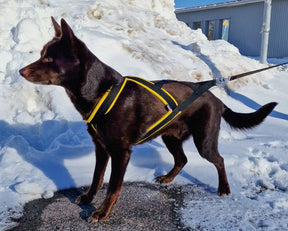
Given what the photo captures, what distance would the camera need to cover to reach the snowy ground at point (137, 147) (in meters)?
2.50

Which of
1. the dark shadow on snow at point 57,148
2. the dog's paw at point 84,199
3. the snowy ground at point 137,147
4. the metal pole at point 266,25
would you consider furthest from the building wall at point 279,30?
the dog's paw at point 84,199

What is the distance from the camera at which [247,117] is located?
278cm

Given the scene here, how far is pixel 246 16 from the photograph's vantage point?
18062mm

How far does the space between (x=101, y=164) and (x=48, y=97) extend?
2.44 metres

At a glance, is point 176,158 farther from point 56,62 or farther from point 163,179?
point 56,62

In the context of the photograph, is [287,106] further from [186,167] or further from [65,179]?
[65,179]

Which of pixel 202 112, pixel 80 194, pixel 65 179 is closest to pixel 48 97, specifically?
pixel 65 179

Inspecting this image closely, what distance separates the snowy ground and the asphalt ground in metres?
0.11

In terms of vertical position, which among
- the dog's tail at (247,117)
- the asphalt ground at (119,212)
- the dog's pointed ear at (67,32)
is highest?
the dog's pointed ear at (67,32)

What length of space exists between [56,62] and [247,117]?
6.47 ft

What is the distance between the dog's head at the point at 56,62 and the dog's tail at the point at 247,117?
1.69 metres

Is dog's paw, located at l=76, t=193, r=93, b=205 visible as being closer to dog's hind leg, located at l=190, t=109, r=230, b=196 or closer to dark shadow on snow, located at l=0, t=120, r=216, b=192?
dark shadow on snow, located at l=0, t=120, r=216, b=192

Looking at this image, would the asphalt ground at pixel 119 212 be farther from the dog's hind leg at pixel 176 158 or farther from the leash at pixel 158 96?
the leash at pixel 158 96

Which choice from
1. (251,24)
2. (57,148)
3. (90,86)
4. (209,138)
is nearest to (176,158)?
(209,138)
